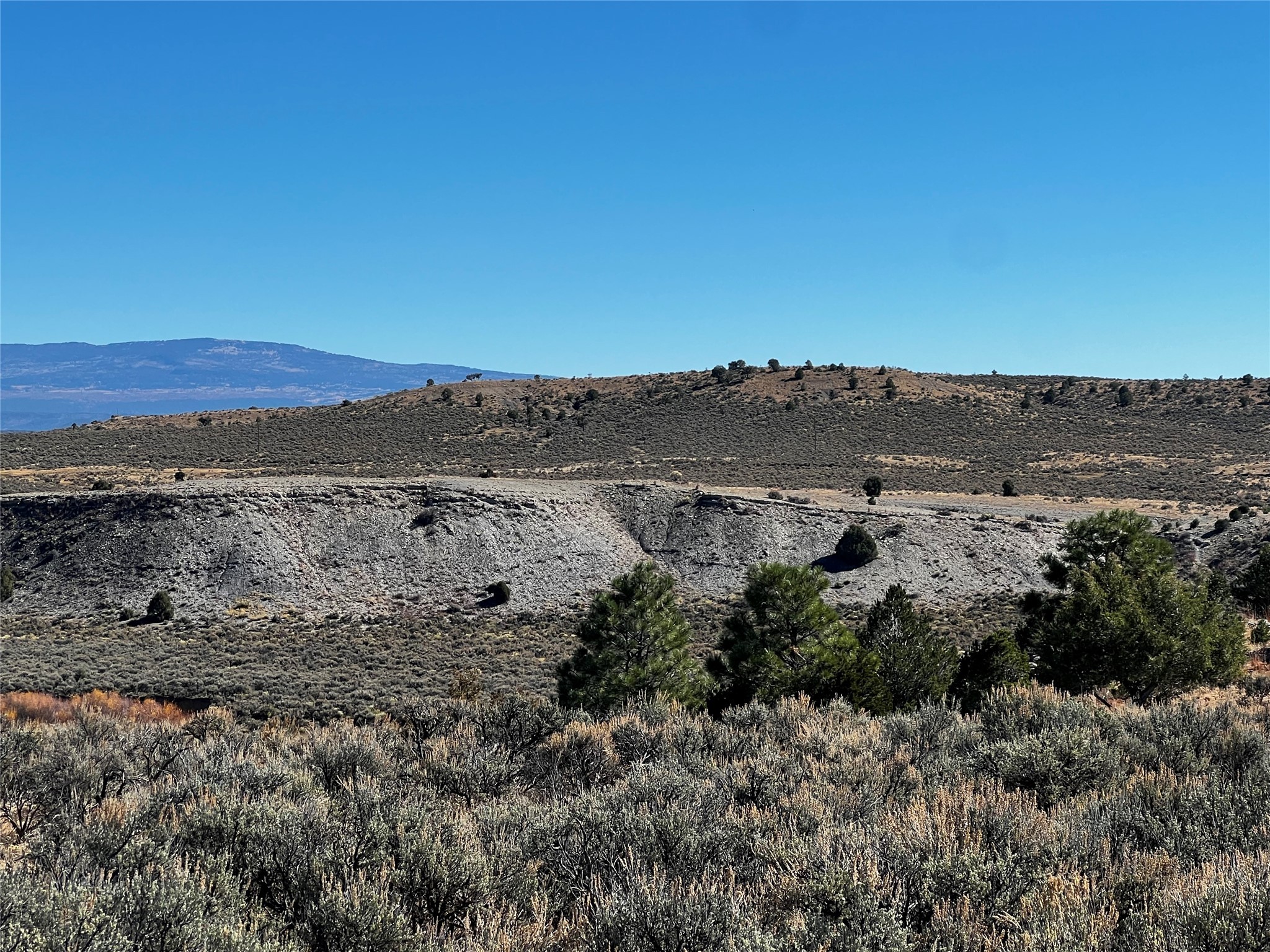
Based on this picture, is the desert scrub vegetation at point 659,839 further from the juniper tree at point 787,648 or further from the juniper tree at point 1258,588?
the juniper tree at point 1258,588

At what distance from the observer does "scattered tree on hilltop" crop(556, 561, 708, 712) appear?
21406mm

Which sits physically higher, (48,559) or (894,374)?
(894,374)

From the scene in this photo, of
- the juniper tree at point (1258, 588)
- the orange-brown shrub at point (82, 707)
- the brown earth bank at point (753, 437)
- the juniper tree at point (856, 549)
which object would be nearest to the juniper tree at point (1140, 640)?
the juniper tree at point (1258, 588)

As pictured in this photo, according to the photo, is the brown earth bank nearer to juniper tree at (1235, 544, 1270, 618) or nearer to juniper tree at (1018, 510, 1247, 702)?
juniper tree at (1235, 544, 1270, 618)

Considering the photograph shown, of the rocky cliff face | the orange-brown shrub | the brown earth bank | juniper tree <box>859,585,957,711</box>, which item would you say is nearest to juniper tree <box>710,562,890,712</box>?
juniper tree <box>859,585,957,711</box>

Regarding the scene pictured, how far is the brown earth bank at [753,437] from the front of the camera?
2623 inches

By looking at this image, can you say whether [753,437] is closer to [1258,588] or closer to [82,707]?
[1258,588]

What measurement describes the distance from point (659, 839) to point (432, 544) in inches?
1622

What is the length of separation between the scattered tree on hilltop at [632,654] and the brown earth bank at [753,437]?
131ft

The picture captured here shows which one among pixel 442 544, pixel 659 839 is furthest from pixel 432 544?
pixel 659 839

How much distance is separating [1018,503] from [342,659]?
148ft

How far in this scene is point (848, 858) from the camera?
6.96 m

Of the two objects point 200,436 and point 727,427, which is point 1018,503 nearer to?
point 727,427

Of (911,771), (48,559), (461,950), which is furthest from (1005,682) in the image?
(48,559)
